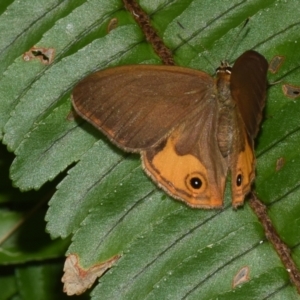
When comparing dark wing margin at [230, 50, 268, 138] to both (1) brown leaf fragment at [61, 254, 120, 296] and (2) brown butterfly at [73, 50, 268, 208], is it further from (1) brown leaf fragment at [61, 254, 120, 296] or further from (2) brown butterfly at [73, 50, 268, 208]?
(1) brown leaf fragment at [61, 254, 120, 296]

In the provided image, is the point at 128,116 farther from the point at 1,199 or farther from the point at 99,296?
the point at 1,199

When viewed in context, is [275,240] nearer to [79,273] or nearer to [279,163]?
[279,163]

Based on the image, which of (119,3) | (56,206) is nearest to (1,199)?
(56,206)

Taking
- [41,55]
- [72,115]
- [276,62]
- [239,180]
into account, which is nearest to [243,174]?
[239,180]

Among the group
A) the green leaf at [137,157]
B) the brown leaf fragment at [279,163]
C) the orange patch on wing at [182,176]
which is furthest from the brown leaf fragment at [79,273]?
the brown leaf fragment at [279,163]

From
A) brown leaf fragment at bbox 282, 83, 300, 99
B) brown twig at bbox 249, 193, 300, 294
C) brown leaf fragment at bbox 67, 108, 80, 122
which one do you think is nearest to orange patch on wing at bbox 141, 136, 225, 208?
brown twig at bbox 249, 193, 300, 294
